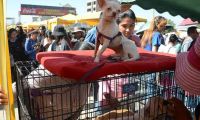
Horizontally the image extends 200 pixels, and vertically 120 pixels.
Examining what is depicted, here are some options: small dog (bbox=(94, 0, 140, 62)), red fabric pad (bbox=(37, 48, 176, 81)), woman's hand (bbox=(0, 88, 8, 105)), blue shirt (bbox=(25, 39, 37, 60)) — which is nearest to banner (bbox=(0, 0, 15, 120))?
woman's hand (bbox=(0, 88, 8, 105))

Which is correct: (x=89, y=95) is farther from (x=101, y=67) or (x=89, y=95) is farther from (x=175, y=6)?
(x=175, y=6)

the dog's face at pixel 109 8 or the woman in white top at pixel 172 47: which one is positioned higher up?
the dog's face at pixel 109 8

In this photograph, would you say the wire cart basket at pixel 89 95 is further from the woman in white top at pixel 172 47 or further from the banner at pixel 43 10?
the banner at pixel 43 10

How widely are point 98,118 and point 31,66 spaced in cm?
56

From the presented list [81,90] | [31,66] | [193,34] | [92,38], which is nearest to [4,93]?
[81,90]

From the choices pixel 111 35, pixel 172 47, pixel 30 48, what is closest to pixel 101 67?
pixel 111 35

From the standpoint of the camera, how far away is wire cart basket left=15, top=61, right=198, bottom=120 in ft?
4.52

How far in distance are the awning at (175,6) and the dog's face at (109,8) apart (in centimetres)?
10

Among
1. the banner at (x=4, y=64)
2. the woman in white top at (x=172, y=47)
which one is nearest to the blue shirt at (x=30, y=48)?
the woman in white top at (x=172, y=47)

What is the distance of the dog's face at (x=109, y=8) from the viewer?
147 centimetres

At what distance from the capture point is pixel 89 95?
5.48ft

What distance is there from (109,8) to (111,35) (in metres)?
0.14

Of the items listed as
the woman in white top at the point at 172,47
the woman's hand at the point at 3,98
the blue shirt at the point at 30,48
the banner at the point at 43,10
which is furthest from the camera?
the banner at the point at 43,10

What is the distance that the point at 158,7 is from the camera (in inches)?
67.8
